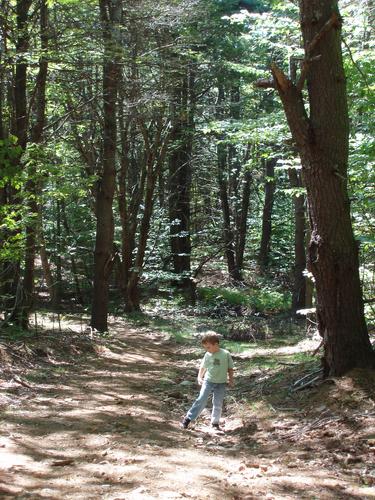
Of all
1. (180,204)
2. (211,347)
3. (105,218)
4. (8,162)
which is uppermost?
(180,204)

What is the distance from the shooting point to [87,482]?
4.46 meters

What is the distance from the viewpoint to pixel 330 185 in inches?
260

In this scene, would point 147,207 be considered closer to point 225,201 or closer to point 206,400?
point 225,201

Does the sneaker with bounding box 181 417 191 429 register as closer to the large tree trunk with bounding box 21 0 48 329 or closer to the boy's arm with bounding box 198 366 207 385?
the boy's arm with bounding box 198 366 207 385

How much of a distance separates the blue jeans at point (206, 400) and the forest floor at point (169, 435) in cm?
19

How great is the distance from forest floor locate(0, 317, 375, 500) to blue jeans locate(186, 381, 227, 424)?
0.61ft

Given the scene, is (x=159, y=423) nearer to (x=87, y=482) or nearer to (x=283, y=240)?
(x=87, y=482)

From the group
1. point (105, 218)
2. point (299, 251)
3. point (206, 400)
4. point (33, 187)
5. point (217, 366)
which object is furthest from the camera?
point (299, 251)

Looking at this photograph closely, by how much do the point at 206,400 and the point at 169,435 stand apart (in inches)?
29.8

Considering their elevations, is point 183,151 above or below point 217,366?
above

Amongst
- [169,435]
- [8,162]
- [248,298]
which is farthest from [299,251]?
[169,435]

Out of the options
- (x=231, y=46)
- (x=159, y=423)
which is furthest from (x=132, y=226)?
(x=159, y=423)

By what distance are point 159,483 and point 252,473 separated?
0.91m

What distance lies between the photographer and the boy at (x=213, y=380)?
261 inches
